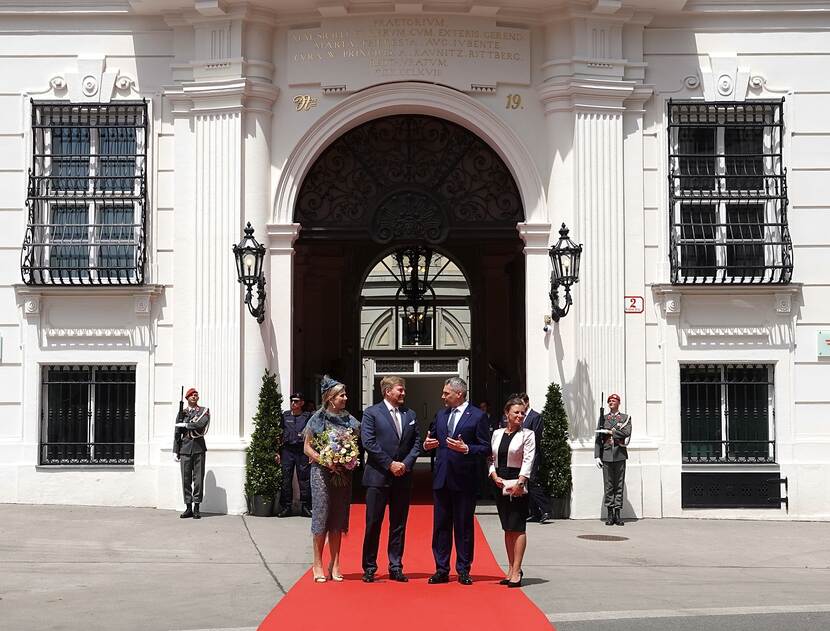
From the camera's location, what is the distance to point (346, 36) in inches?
688

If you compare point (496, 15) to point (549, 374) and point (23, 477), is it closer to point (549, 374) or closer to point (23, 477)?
point (549, 374)

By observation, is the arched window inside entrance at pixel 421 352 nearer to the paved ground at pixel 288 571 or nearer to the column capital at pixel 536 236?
the column capital at pixel 536 236

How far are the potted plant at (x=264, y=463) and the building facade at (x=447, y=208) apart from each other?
378 mm

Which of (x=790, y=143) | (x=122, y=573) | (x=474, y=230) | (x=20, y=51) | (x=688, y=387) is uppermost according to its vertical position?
(x=20, y=51)

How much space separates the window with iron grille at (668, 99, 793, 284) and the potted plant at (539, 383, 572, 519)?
2754mm

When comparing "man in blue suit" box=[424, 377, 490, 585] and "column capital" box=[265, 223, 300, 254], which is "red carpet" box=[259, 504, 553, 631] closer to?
"man in blue suit" box=[424, 377, 490, 585]

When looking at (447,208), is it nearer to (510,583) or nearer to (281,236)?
(281,236)

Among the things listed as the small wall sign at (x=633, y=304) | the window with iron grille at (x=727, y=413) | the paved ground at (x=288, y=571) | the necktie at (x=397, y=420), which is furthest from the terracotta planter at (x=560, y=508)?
the necktie at (x=397, y=420)

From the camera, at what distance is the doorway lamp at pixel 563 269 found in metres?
16.6

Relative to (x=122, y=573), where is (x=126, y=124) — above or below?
above

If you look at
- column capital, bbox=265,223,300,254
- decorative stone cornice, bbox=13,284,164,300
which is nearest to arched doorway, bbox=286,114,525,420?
column capital, bbox=265,223,300,254

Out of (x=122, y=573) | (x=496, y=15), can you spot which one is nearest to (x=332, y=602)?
(x=122, y=573)

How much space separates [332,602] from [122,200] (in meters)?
9.18

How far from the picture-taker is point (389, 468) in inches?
441
